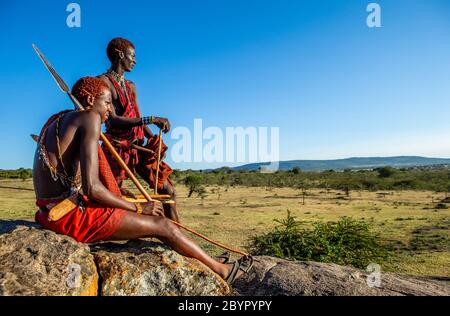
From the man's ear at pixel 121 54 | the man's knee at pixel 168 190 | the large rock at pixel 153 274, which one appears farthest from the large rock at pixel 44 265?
the man's ear at pixel 121 54

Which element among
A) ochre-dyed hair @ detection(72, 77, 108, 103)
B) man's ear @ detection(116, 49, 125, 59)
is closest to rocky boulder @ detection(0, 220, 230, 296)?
ochre-dyed hair @ detection(72, 77, 108, 103)

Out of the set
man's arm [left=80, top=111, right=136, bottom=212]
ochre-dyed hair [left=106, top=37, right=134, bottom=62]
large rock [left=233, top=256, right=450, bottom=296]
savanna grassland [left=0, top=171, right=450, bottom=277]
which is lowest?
savanna grassland [left=0, top=171, right=450, bottom=277]

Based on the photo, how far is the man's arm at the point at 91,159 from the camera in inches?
116

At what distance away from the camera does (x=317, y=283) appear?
11.9 feet

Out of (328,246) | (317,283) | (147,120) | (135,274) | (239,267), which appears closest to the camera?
(135,274)

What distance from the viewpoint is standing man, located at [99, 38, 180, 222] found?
4262 millimetres

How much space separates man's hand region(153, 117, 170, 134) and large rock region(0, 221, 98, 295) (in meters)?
1.59

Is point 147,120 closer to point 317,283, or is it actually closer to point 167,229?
point 167,229

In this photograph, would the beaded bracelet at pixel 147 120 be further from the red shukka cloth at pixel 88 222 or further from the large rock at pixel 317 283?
the large rock at pixel 317 283

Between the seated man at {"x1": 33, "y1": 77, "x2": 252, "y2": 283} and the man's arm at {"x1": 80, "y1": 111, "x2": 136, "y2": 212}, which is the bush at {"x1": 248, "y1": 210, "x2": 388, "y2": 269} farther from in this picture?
the man's arm at {"x1": 80, "y1": 111, "x2": 136, "y2": 212}

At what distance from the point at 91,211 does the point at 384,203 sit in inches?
1174

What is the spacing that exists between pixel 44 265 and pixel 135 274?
0.66 meters

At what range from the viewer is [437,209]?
2539 cm

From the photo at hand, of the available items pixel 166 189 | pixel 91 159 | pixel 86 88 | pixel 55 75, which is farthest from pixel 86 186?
pixel 166 189
